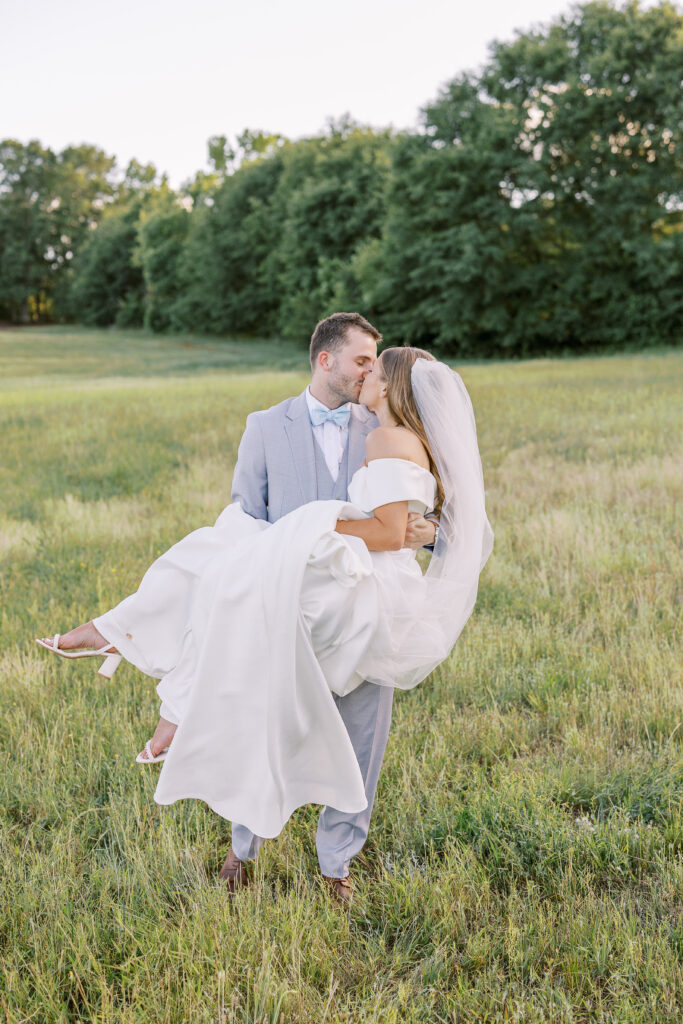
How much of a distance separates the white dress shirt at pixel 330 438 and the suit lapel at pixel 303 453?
0.06 metres

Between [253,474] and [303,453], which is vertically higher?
[303,453]

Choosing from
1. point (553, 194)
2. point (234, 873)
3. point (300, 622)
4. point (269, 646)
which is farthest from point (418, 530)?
point (553, 194)

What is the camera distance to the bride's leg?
2.89 metres

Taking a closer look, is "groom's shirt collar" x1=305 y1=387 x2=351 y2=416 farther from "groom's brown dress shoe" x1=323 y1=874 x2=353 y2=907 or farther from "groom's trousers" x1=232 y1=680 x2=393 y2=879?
"groom's brown dress shoe" x1=323 y1=874 x2=353 y2=907

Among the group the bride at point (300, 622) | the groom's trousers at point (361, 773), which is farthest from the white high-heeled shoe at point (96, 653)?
the groom's trousers at point (361, 773)

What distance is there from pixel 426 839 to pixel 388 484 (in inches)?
68.8

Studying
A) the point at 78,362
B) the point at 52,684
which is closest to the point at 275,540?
the point at 52,684

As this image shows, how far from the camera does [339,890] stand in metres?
3.13

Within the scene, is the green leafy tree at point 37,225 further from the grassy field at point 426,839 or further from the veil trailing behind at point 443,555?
the veil trailing behind at point 443,555

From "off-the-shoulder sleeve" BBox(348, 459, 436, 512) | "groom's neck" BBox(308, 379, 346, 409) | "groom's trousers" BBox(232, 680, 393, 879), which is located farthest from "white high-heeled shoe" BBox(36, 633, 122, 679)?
"groom's neck" BBox(308, 379, 346, 409)

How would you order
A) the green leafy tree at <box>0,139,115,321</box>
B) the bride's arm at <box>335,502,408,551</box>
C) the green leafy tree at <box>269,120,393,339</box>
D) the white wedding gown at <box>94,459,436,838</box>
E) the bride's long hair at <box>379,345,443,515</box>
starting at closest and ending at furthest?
the white wedding gown at <box>94,459,436,838</box> < the bride's arm at <box>335,502,408,551</box> < the bride's long hair at <box>379,345,443,515</box> < the green leafy tree at <box>269,120,393,339</box> < the green leafy tree at <box>0,139,115,321</box>

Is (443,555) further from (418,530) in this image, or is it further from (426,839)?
(426,839)

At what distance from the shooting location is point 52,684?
4945mm

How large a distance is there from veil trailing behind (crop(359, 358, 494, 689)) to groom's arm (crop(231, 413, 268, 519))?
742mm
